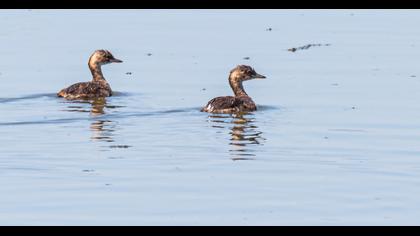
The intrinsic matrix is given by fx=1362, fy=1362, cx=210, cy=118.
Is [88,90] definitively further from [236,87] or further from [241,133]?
[241,133]

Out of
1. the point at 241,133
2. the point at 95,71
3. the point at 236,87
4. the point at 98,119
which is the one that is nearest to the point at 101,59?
the point at 95,71

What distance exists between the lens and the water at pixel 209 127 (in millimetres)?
14742

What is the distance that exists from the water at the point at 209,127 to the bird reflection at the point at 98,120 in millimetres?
64

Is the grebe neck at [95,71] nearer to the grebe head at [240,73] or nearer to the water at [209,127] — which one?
the water at [209,127]

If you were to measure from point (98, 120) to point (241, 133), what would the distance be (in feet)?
8.44

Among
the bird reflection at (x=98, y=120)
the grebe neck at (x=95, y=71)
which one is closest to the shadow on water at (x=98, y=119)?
the bird reflection at (x=98, y=120)

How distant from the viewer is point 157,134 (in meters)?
20.0

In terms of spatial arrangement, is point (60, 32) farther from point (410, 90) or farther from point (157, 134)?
point (157, 134)

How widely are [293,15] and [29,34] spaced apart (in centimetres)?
892

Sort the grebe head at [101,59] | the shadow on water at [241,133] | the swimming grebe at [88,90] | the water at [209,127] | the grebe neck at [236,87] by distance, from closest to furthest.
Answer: the water at [209,127] → the shadow on water at [241,133] → the swimming grebe at [88,90] → the grebe neck at [236,87] → the grebe head at [101,59]

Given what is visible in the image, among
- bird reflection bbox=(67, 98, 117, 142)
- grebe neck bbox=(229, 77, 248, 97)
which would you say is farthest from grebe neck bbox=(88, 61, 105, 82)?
grebe neck bbox=(229, 77, 248, 97)

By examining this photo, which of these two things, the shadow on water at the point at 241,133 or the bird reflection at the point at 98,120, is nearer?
the shadow on water at the point at 241,133
